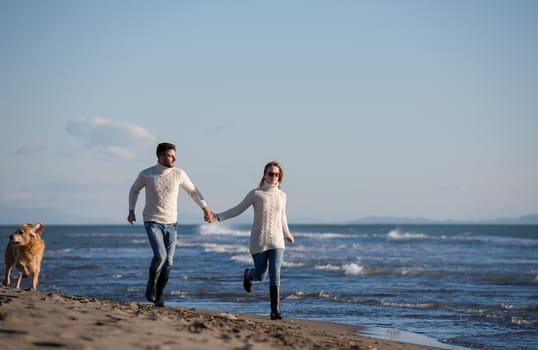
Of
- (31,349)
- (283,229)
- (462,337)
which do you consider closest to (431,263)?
(462,337)

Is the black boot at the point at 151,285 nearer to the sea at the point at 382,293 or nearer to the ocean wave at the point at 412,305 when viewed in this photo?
the sea at the point at 382,293

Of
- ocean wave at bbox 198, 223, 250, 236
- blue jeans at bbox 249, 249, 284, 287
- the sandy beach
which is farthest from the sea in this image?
ocean wave at bbox 198, 223, 250, 236

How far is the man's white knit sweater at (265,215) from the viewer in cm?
755

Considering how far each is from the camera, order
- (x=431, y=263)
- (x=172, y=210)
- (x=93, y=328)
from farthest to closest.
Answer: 1. (x=431, y=263)
2. (x=172, y=210)
3. (x=93, y=328)

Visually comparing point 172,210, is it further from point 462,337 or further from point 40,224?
point 462,337

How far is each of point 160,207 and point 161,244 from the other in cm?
41

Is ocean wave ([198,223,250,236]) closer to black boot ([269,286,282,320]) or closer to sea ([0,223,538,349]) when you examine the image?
sea ([0,223,538,349])

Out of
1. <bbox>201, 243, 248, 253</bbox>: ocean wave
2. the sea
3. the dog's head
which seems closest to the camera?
the dog's head

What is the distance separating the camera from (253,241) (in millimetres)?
7598

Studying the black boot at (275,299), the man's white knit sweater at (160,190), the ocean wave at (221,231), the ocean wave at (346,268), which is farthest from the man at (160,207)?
the ocean wave at (221,231)

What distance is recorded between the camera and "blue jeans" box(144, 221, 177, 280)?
7.39 meters

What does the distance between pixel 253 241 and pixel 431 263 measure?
45.6 ft

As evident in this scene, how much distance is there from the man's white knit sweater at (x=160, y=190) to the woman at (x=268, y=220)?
586 mm

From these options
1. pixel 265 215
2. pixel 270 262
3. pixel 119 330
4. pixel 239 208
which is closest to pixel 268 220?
pixel 265 215
